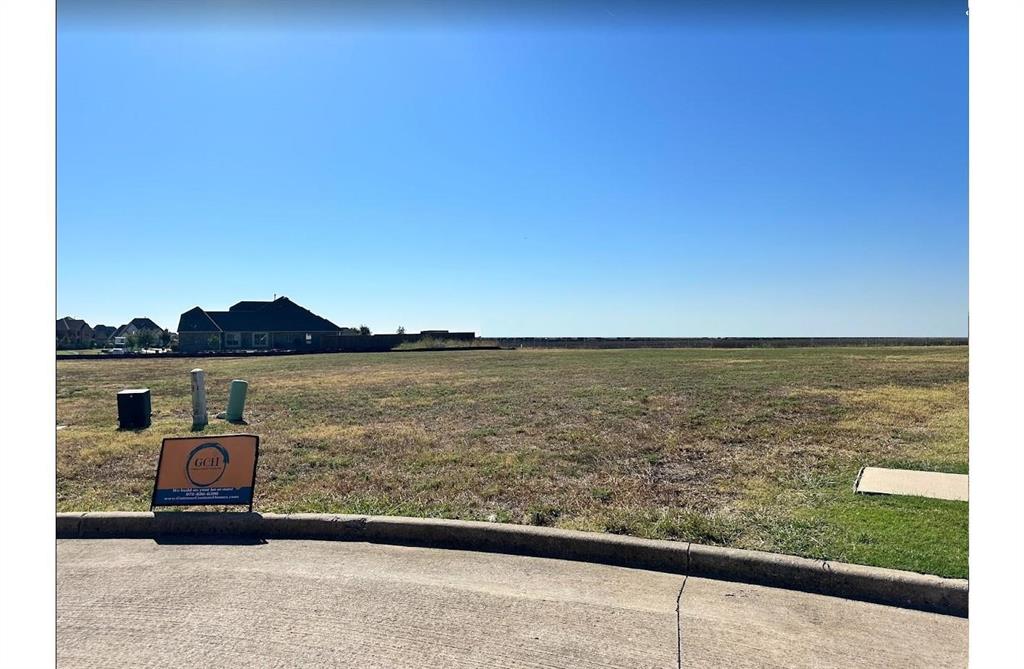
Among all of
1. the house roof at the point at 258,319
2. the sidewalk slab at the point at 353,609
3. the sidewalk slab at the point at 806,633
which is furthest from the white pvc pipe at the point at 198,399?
the house roof at the point at 258,319

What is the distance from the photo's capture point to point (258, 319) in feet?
234

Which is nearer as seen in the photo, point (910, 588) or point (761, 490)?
point (910, 588)

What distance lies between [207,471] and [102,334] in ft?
346

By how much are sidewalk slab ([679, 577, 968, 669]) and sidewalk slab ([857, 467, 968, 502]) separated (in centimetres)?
252

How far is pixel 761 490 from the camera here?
584 centimetres

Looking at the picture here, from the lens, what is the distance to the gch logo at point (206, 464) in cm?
521

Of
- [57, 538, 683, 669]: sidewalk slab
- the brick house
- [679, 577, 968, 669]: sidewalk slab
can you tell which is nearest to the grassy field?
[679, 577, 968, 669]: sidewalk slab

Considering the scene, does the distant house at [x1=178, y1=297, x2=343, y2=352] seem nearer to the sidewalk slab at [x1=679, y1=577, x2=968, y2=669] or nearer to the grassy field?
the grassy field

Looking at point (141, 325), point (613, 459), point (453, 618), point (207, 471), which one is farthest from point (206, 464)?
point (141, 325)

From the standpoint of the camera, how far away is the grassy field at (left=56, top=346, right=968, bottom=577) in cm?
466

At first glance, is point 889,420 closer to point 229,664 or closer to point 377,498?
point 377,498

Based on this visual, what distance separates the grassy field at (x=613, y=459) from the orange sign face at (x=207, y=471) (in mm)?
422
